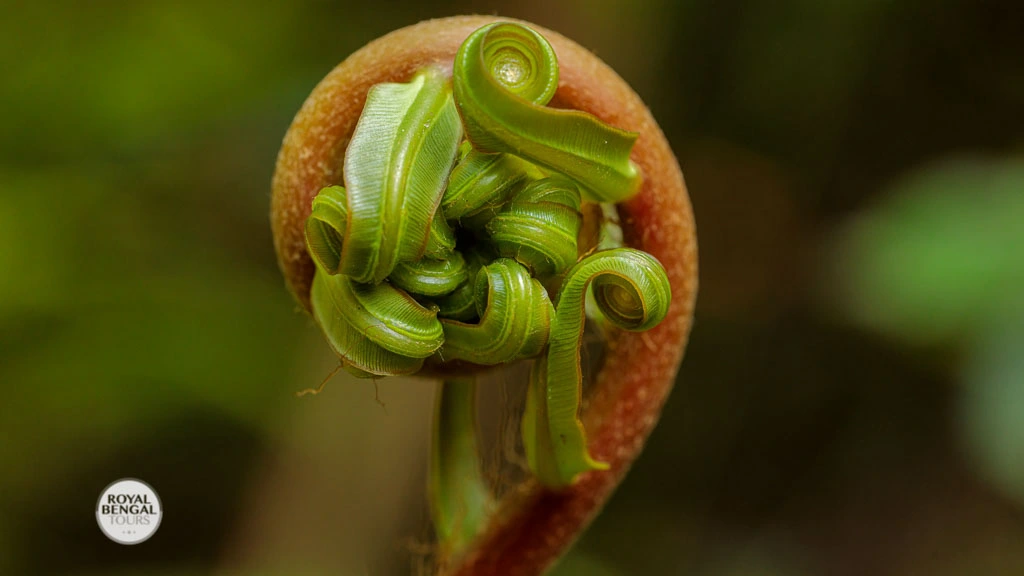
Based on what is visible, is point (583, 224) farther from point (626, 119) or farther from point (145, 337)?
point (145, 337)

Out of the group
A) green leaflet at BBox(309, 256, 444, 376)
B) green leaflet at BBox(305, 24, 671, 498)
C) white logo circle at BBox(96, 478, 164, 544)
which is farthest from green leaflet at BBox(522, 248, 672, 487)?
white logo circle at BBox(96, 478, 164, 544)

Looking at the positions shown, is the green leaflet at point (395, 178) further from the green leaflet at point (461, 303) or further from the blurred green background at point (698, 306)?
the blurred green background at point (698, 306)

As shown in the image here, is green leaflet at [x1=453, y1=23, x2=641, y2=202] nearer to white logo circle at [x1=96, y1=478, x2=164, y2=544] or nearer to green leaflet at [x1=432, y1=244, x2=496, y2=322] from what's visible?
green leaflet at [x1=432, y1=244, x2=496, y2=322]

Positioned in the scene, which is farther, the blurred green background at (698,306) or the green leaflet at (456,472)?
the blurred green background at (698,306)

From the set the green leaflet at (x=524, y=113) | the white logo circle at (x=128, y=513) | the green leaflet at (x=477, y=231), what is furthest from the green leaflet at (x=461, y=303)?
the white logo circle at (x=128, y=513)

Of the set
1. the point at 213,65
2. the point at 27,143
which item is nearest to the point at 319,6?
Result: the point at 213,65

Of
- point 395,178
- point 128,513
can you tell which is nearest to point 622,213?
point 395,178
